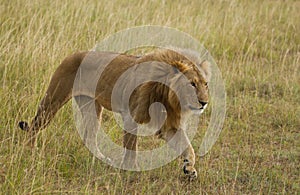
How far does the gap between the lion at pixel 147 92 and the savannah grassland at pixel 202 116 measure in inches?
9.2

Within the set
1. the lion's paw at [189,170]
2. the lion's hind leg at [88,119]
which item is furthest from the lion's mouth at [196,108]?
the lion's hind leg at [88,119]

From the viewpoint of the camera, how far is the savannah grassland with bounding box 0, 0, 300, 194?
12.4ft

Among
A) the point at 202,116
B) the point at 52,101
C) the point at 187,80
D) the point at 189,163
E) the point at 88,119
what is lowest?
the point at 202,116

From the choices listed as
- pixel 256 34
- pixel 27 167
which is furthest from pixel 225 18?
pixel 27 167

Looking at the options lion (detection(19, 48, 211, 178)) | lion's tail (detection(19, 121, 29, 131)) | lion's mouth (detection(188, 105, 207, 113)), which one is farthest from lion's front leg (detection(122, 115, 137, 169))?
lion's tail (detection(19, 121, 29, 131))

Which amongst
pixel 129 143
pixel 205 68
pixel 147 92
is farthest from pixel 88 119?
pixel 205 68

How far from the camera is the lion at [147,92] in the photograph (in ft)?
11.9

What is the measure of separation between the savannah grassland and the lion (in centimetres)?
23

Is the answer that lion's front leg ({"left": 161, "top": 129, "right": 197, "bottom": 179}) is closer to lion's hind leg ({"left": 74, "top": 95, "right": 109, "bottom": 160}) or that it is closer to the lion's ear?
the lion's ear

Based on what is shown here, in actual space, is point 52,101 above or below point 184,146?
above

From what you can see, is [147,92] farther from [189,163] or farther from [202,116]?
[202,116]

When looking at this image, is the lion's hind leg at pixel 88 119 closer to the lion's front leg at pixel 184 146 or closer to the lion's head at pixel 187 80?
the lion's front leg at pixel 184 146

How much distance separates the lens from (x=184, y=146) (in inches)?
151

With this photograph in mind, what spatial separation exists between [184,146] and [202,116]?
163 cm
